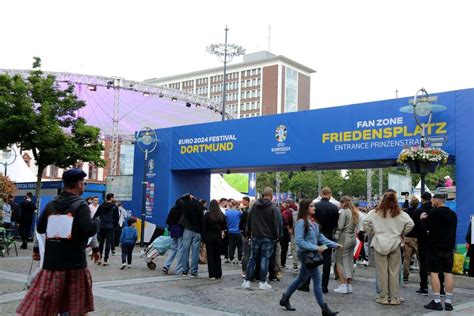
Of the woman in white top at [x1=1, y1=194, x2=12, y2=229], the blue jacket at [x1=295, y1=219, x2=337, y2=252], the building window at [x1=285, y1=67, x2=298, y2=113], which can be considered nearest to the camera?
the blue jacket at [x1=295, y1=219, x2=337, y2=252]

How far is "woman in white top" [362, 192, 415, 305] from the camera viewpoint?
8219mm

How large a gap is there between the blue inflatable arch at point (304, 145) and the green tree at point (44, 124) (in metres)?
2.20

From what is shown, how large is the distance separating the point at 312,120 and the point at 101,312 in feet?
32.8

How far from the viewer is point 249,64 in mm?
125750

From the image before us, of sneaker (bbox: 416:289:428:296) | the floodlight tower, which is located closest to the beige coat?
sneaker (bbox: 416:289:428:296)

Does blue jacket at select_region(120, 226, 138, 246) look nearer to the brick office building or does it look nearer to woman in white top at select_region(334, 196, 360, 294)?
woman in white top at select_region(334, 196, 360, 294)

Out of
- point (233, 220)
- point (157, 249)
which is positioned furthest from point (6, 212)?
point (233, 220)

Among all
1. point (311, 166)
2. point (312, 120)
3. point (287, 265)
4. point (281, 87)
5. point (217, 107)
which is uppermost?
point (281, 87)

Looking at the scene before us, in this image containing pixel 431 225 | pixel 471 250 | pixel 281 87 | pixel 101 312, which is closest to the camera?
pixel 101 312

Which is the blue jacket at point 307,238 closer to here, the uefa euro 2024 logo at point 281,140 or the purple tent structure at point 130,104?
the uefa euro 2024 logo at point 281,140

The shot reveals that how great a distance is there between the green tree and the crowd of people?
5.04 m

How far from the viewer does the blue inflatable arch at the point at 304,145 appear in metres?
12.6

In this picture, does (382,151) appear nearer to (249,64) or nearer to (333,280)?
(333,280)

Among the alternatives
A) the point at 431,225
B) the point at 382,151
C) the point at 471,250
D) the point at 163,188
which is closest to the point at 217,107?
the point at 163,188
